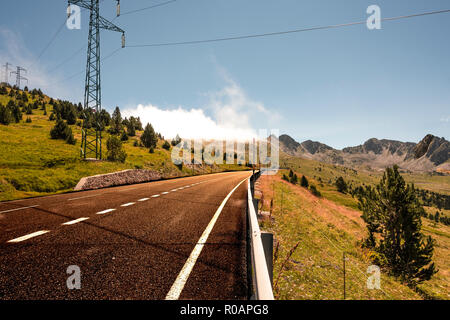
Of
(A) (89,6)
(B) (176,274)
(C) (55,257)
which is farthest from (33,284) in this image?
(A) (89,6)

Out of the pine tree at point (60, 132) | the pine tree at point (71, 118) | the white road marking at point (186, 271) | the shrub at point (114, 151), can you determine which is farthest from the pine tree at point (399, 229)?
the pine tree at point (71, 118)

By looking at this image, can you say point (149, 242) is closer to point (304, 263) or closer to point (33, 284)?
point (33, 284)

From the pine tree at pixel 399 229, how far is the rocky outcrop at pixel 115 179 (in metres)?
28.2

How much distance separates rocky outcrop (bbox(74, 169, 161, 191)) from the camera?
14486 mm

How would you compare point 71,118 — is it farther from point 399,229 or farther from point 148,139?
point 399,229

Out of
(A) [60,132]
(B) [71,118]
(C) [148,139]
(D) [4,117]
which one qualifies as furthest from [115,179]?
(B) [71,118]

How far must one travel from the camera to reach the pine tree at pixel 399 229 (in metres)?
23.7

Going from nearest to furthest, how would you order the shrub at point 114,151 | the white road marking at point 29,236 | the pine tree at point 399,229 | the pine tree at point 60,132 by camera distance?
the white road marking at point 29,236 → the pine tree at point 399,229 → the shrub at point 114,151 → the pine tree at point 60,132

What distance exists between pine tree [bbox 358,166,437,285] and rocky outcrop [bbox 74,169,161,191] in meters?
28.2

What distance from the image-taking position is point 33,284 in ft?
8.09

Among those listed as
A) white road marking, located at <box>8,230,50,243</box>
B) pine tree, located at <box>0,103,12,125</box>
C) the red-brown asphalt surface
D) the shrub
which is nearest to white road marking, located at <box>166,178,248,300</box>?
the red-brown asphalt surface

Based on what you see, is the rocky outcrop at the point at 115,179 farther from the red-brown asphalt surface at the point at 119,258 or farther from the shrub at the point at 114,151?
the red-brown asphalt surface at the point at 119,258

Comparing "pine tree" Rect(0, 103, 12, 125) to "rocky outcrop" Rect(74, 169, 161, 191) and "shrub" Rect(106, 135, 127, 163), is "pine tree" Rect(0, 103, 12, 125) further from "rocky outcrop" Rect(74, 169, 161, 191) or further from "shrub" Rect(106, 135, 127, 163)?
"rocky outcrop" Rect(74, 169, 161, 191)

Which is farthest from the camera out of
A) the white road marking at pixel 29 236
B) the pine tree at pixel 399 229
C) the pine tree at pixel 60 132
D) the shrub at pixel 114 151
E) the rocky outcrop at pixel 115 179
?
the pine tree at pixel 60 132
